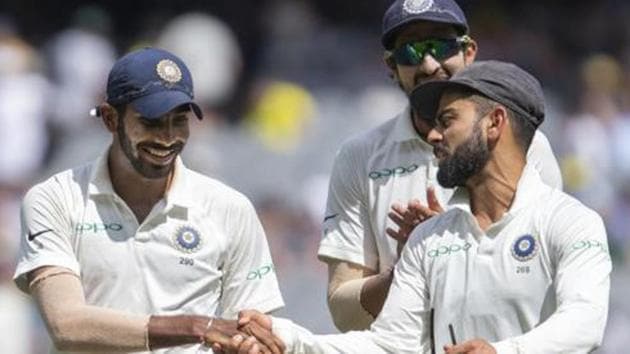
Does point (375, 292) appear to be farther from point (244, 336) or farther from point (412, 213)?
point (244, 336)

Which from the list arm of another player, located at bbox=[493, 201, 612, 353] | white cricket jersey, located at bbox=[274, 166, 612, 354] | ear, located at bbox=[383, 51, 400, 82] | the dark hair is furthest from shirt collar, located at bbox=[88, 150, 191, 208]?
arm of another player, located at bbox=[493, 201, 612, 353]

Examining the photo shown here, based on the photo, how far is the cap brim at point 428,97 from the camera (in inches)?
→ 327

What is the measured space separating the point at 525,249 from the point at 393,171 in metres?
1.50

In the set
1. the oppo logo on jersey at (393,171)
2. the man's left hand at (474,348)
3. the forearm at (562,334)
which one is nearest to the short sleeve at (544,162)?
the oppo logo on jersey at (393,171)

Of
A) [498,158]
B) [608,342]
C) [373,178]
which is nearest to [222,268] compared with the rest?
[373,178]

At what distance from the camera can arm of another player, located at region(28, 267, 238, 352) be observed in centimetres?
857

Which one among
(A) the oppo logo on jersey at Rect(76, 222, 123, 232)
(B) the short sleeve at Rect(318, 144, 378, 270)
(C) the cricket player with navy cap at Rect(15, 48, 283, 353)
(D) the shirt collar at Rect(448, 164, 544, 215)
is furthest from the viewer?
(B) the short sleeve at Rect(318, 144, 378, 270)

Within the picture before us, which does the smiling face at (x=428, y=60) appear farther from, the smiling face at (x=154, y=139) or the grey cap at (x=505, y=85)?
the smiling face at (x=154, y=139)

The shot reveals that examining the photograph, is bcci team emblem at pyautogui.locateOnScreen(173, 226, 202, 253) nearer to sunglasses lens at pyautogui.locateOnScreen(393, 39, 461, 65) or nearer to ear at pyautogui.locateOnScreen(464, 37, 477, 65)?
sunglasses lens at pyautogui.locateOnScreen(393, 39, 461, 65)

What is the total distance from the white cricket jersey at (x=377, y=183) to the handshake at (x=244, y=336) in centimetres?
105

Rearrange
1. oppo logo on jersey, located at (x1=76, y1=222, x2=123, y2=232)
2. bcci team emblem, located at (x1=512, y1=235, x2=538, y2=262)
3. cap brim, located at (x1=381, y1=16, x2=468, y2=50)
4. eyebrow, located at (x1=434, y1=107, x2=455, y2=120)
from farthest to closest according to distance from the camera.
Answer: cap brim, located at (x1=381, y1=16, x2=468, y2=50) → oppo logo on jersey, located at (x1=76, y1=222, x2=123, y2=232) → eyebrow, located at (x1=434, y1=107, x2=455, y2=120) → bcci team emblem, located at (x1=512, y1=235, x2=538, y2=262)

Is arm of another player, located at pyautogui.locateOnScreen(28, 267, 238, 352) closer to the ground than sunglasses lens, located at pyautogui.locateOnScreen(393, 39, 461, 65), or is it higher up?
closer to the ground

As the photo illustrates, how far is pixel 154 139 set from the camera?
887cm

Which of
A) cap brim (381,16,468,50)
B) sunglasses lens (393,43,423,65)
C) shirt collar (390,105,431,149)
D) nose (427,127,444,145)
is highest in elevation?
cap brim (381,16,468,50)
